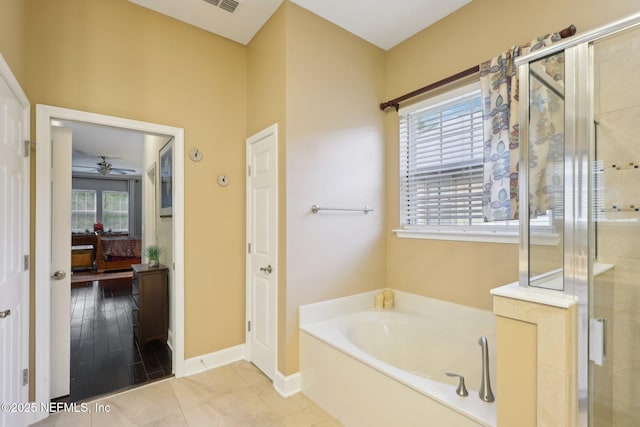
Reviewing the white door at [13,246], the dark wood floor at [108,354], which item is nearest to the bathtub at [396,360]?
the dark wood floor at [108,354]

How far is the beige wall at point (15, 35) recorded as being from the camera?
1501 mm

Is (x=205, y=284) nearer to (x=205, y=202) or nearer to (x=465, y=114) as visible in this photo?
(x=205, y=202)

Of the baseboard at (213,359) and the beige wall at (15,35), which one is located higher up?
the beige wall at (15,35)

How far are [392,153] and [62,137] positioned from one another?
271 cm

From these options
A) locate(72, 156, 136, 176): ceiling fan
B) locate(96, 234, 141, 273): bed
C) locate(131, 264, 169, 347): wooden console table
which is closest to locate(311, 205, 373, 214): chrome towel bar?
locate(131, 264, 169, 347): wooden console table

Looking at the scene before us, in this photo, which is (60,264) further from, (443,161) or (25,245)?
(443,161)

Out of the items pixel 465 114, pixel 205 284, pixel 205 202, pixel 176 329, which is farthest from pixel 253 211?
pixel 465 114

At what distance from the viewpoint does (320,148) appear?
8.02 ft

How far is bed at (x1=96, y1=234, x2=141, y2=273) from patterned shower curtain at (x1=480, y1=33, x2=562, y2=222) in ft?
26.2

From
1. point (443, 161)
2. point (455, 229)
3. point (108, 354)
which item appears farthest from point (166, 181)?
point (455, 229)

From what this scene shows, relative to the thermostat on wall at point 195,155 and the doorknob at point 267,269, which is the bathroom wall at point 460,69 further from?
the thermostat on wall at point 195,155

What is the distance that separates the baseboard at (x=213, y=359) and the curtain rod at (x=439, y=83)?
265 centimetres

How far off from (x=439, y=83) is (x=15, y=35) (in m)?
2.77

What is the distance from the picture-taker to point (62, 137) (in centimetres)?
223
